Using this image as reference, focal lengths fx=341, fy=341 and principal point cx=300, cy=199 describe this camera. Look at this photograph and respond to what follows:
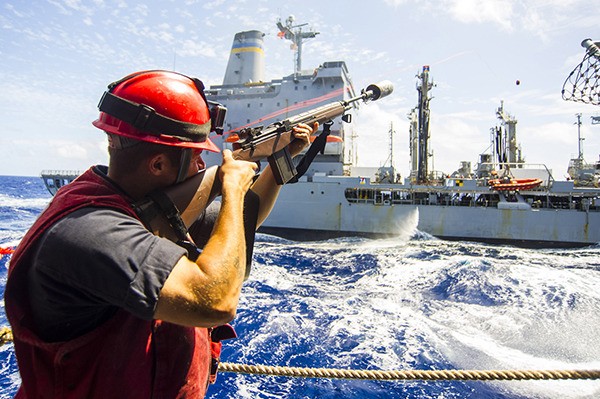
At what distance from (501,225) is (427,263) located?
6455 mm

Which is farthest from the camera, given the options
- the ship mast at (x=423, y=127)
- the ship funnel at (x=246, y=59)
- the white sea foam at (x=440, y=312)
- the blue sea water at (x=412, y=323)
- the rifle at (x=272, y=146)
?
the ship funnel at (x=246, y=59)

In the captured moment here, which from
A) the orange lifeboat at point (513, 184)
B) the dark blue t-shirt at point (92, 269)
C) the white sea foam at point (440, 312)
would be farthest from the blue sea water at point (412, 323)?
the orange lifeboat at point (513, 184)

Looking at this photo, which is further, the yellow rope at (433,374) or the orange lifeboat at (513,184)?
the orange lifeboat at (513,184)

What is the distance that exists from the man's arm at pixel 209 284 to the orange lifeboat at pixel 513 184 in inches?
715

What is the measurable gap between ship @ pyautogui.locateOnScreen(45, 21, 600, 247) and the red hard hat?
14.6 meters

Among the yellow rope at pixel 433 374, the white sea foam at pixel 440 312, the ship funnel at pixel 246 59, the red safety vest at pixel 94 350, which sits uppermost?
the ship funnel at pixel 246 59

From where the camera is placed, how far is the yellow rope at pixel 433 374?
6.62 feet

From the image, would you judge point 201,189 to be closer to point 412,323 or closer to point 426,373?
point 426,373

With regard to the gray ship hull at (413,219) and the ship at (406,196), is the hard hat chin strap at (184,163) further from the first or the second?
the gray ship hull at (413,219)

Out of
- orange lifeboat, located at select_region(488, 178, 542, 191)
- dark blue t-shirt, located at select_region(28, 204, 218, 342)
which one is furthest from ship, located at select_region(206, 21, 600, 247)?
dark blue t-shirt, located at select_region(28, 204, 218, 342)

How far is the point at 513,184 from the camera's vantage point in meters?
16.3

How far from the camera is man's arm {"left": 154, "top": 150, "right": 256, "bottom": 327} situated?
850mm

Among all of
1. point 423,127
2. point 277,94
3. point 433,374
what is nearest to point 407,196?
point 423,127

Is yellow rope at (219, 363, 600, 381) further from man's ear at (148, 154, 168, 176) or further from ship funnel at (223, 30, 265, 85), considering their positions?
ship funnel at (223, 30, 265, 85)
